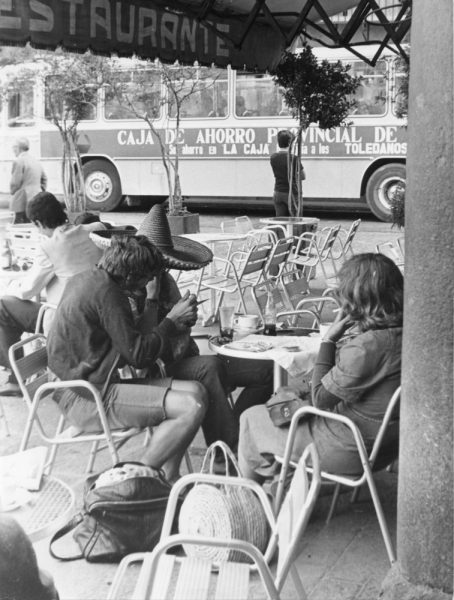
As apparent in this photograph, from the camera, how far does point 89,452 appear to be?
202 inches

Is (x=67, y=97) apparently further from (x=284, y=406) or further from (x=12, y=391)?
(x=284, y=406)

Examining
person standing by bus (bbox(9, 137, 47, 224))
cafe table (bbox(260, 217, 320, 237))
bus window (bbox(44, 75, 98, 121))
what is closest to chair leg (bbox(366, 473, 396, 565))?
cafe table (bbox(260, 217, 320, 237))

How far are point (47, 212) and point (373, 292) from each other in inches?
112

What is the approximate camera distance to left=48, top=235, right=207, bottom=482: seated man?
166 inches

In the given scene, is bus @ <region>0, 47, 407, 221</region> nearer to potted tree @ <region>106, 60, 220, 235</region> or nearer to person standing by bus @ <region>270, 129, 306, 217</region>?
potted tree @ <region>106, 60, 220, 235</region>

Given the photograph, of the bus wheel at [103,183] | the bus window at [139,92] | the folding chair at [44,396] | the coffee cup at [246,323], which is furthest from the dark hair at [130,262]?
the bus wheel at [103,183]

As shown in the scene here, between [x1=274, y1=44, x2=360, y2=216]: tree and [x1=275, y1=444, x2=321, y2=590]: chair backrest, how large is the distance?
8.55 meters

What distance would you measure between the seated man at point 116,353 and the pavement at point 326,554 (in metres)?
0.51

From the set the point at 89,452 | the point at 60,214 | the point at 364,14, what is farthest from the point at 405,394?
the point at 364,14

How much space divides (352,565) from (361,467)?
416 millimetres

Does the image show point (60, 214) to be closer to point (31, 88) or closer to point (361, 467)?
point (361, 467)

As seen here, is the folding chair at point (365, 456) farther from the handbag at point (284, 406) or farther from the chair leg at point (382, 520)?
the handbag at point (284, 406)

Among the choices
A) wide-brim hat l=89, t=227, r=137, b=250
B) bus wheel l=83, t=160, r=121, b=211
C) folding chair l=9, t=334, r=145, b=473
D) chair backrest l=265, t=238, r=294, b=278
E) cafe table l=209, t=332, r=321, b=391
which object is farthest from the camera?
bus wheel l=83, t=160, r=121, b=211

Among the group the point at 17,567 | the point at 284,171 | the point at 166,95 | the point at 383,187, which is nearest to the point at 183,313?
the point at 17,567
